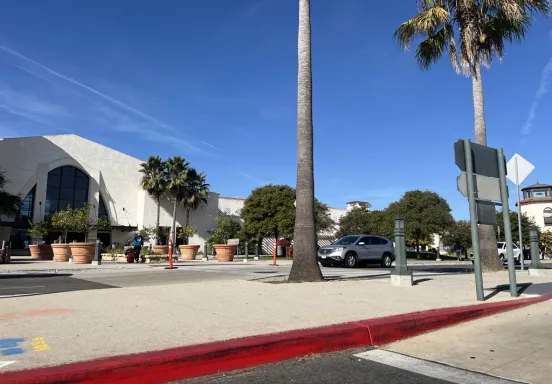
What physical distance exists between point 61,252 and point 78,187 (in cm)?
2062

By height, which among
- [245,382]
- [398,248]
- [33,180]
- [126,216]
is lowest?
[245,382]

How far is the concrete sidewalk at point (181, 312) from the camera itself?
426 cm

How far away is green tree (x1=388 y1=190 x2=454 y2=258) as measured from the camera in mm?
43000

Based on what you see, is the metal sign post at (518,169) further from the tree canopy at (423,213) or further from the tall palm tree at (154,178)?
the tall palm tree at (154,178)

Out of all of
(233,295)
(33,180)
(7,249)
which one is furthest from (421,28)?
(33,180)

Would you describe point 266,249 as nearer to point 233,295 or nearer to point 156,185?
point 156,185

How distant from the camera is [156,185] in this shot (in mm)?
43906

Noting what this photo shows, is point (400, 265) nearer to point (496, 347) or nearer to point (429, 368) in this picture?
point (496, 347)

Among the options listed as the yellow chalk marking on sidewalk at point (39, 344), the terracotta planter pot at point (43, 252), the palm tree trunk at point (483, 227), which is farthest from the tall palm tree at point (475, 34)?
the terracotta planter pot at point (43, 252)

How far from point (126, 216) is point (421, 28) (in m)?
36.5

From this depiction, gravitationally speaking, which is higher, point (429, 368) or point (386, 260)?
point (386, 260)

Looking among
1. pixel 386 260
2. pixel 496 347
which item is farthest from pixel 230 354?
Answer: pixel 386 260

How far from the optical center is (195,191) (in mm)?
46000

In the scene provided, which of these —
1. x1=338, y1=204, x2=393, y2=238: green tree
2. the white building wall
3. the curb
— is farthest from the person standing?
the white building wall
